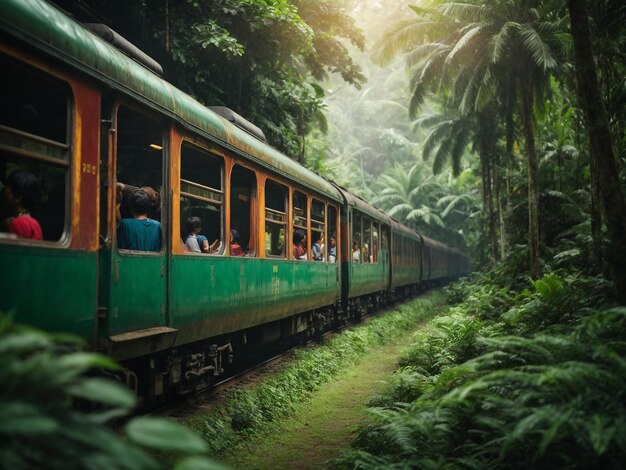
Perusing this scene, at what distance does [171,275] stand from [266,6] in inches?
364

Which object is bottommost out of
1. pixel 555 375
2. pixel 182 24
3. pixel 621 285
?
pixel 555 375

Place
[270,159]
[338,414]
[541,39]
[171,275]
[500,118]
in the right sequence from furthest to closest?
[500,118]
[541,39]
[270,159]
[338,414]
[171,275]

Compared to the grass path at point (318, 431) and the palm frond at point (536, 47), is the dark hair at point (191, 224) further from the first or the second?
the palm frond at point (536, 47)

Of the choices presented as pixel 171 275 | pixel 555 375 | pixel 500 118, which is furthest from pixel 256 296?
pixel 500 118

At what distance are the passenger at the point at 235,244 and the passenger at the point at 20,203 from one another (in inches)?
136

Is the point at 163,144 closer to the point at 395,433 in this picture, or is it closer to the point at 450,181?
the point at 395,433

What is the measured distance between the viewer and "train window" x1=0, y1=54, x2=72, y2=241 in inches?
147

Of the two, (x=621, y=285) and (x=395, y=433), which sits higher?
(x=621, y=285)

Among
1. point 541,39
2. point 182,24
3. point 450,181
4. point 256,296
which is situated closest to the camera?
point 256,296

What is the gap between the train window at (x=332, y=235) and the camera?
12367 millimetres

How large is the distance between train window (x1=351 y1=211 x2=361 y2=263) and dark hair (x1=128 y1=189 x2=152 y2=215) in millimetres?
8777

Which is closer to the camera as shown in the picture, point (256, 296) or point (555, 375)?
point (555, 375)

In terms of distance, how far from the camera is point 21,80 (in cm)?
395

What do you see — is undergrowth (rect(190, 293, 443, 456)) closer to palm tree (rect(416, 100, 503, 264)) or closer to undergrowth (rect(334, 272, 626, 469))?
undergrowth (rect(334, 272, 626, 469))
